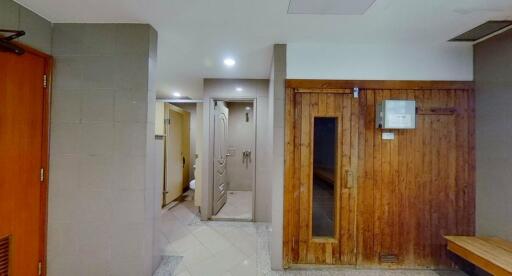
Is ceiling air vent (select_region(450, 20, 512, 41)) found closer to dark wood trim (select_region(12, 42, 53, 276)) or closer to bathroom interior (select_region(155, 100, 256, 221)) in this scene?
bathroom interior (select_region(155, 100, 256, 221))

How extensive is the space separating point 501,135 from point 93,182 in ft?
12.8

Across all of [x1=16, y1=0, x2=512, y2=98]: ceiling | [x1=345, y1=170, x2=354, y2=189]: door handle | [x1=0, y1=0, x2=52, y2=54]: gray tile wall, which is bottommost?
[x1=345, y1=170, x2=354, y2=189]: door handle

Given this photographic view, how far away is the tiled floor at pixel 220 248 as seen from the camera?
8.32 feet

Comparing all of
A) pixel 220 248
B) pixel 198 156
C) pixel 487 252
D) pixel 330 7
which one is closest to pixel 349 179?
pixel 487 252

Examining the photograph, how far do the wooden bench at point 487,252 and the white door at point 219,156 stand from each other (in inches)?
126

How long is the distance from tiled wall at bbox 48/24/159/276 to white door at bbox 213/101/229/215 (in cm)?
193

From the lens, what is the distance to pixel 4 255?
72.9 inches

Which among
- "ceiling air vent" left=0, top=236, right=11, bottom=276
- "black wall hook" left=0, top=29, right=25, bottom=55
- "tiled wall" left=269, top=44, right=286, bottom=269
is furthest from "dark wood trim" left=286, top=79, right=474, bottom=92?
"ceiling air vent" left=0, top=236, right=11, bottom=276

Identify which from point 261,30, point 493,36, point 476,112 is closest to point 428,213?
point 476,112

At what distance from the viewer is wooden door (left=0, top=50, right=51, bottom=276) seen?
1831 millimetres

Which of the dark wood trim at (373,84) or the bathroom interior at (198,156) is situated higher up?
the dark wood trim at (373,84)

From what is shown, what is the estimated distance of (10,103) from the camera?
185 centimetres

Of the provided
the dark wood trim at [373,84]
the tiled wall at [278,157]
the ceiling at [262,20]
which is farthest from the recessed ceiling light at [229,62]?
the dark wood trim at [373,84]

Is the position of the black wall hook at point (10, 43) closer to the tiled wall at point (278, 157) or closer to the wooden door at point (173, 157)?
the tiled wall at point (278, 157)
